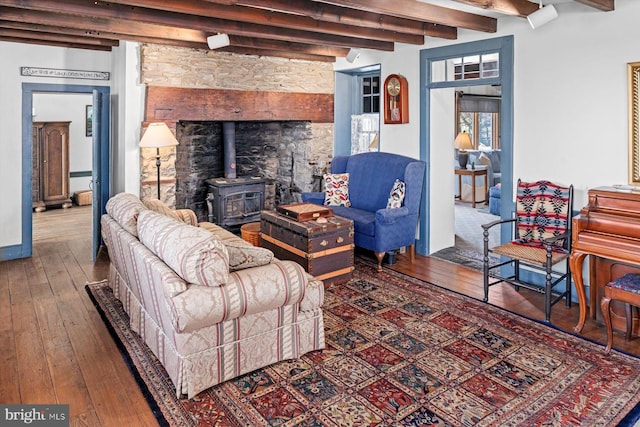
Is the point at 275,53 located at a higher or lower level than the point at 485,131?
higher

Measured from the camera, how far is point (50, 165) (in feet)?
27.6

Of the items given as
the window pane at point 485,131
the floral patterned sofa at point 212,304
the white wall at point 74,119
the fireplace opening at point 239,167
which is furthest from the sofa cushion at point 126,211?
the window pane at point 485,131

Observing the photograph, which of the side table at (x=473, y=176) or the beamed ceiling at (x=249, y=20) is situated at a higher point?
the beamed ceiling at (x=249, y=20)

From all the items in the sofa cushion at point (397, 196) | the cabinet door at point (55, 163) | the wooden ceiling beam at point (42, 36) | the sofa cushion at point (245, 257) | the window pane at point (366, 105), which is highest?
the wooden ceiling beam at point (42, 36)

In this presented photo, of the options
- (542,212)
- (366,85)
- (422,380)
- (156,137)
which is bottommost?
(422,380)

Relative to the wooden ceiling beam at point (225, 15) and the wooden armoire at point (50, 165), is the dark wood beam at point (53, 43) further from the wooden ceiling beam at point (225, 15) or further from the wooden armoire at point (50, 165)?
the wooden armoire at point (50, 165)

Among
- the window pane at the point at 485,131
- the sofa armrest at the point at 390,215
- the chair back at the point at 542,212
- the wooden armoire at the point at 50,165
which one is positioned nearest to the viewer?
the chair back at the point at 542,212

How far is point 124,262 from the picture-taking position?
341cm

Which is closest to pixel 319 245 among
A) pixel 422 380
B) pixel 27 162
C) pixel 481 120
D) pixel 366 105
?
pixel 422 380

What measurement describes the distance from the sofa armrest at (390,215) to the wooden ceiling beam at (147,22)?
1825mm

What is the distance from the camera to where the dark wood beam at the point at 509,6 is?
10.9 ft

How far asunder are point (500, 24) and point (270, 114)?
2.82 m

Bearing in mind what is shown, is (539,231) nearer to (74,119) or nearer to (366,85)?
(366,85)

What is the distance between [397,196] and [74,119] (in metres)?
6.93
